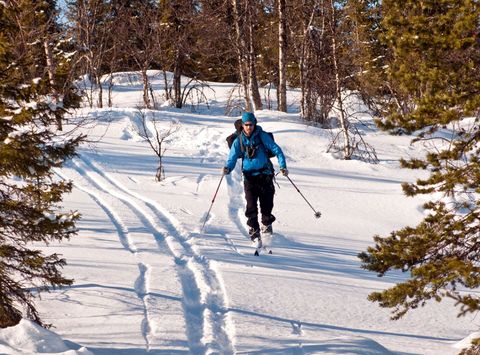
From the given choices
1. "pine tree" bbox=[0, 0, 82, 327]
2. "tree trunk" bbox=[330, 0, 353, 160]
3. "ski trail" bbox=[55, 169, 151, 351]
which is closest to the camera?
"pine tree" bbox=[0, 0, 82, 327]

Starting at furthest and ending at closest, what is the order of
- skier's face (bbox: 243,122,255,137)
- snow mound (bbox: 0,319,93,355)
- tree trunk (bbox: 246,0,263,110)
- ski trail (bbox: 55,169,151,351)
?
tree trunk (bbox: 246,0,263,110), skier's face (bbox: 243,122,255,137), ski trail (bbox: 55,169,151,351), snow mound (bbox: 0,319,93,355)

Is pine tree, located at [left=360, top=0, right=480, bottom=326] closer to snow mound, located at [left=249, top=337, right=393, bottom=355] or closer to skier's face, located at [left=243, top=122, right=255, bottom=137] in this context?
snow mound, located at [left=249, top=337, right=393, bottom=355]

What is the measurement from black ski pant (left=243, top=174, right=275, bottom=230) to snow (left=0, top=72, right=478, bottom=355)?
55 centimetres

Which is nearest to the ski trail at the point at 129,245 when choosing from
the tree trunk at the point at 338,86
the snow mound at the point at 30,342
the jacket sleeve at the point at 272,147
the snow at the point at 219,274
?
the snow at the point at 219,274

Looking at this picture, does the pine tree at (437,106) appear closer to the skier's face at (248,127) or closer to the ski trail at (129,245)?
the ski trail at (129,245)

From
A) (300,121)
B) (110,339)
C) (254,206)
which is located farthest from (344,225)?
(300,121)

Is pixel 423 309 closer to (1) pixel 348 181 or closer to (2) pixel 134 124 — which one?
(1) pixel 348 181

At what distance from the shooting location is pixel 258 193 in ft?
30.6

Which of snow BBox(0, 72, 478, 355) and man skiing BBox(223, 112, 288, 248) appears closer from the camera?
snow BBox(0, 72, 478, 355)

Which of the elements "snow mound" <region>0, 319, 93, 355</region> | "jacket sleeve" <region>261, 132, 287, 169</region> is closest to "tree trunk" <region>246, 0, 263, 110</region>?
"jacket sleeve" <region>261, 132, 287, 169</region>

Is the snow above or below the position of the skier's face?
below

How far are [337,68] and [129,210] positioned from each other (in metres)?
8.95

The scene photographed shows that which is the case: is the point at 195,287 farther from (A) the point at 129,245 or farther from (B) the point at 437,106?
(B) the point at 437,106

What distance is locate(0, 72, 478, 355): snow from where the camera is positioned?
551cm
